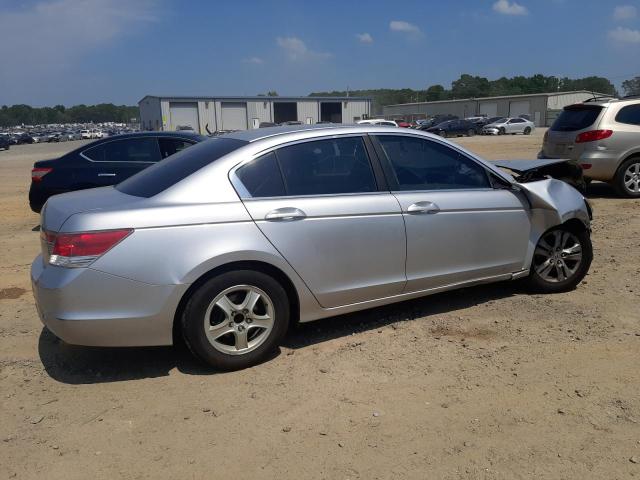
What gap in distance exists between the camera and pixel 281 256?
12.4 ft

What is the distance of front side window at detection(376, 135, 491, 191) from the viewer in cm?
440

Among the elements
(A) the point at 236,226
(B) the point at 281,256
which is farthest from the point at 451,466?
(A) the point at 236,226

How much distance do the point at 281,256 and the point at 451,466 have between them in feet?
5.51

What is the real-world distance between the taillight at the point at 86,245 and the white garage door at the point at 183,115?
6549 cm

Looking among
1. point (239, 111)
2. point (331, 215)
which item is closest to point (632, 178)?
point (331, 215)

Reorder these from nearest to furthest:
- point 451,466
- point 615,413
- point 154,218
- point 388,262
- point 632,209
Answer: point 451,466, point 615,413, point 154,218, point 388,262, point 632,209

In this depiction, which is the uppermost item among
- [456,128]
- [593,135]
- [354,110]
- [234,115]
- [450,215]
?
[354,110]

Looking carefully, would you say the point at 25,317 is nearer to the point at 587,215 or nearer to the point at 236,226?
the point at 236,226

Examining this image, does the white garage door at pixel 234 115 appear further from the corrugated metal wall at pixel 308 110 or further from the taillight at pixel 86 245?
the taillight at pixel 86 245

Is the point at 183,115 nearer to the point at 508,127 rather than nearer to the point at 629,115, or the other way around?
the point at 508,127

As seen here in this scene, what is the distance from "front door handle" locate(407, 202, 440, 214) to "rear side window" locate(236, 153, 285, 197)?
3.33ft

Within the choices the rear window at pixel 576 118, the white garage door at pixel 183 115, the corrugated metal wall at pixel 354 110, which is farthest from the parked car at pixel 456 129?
the rear window at pixel 576 118

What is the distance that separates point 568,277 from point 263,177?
9.98ft

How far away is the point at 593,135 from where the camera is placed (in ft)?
31.8
